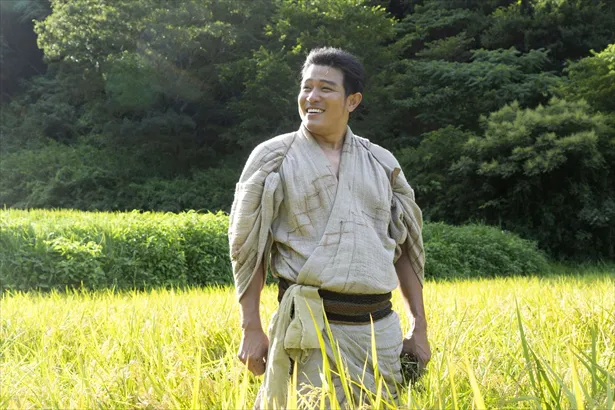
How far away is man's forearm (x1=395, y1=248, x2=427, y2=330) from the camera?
214cm

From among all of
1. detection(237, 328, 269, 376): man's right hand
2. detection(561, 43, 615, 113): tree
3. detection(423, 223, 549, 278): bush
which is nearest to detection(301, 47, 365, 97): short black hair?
detection(237, 328, 269, 376): man's right hand

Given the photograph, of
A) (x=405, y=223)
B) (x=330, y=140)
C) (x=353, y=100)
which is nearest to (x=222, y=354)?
(x=405, y=223)

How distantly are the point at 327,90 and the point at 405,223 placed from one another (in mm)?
528

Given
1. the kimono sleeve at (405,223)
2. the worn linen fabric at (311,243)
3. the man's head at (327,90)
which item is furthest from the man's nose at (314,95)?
the kimono sleeve at (405,223)

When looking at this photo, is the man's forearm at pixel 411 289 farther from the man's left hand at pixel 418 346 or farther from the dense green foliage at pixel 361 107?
the dense green foliage at pixel 361 107

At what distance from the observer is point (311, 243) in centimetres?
186

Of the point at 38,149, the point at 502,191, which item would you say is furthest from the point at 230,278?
the point at 38,149

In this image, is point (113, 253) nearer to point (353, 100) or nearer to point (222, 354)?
point (222, 354)

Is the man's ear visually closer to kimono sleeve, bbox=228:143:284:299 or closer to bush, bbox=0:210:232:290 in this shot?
kimono sleeve, bbox=228:143:284:299

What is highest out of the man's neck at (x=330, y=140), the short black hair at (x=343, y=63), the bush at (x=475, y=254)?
the short black hair at (x=343, y=63)

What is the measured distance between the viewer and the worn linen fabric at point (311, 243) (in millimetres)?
1803

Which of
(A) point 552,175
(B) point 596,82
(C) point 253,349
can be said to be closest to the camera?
(C) point 253,349

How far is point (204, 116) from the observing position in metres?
17.1

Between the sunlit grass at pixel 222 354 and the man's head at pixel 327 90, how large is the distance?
2.38 ft
